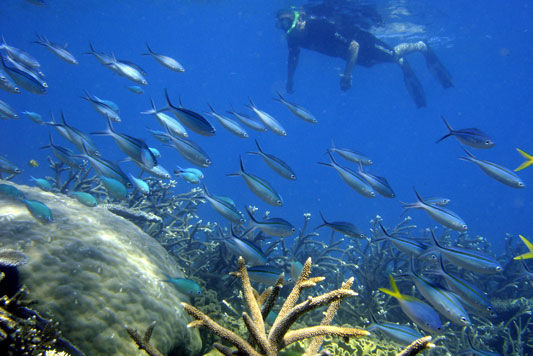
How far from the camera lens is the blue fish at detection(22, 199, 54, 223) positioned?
3210 mm

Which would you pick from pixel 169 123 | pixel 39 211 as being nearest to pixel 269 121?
pixel 169 123

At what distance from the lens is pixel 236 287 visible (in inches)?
185

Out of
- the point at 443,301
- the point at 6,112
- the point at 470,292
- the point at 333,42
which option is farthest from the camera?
the point at 333,42

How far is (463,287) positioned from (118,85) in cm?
14916

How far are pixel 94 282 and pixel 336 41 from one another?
17.8 meters

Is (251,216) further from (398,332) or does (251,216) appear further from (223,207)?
(398,332)

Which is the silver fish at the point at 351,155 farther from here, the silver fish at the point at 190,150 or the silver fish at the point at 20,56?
the silver fish at the point at 20,56

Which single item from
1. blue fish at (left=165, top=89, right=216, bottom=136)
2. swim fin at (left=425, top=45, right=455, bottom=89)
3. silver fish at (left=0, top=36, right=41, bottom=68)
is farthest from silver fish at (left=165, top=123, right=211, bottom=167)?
swim fin at (left=425, top=45, right=455, bottom=89)

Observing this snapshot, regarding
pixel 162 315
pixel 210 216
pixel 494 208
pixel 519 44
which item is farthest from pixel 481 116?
pixel 162 315

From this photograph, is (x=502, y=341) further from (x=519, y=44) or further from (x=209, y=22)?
(x=209, y=22)

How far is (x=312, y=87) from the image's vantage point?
2468 inches

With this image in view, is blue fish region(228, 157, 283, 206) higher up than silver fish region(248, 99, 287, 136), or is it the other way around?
silver fish region(248, 99, 287, 136)

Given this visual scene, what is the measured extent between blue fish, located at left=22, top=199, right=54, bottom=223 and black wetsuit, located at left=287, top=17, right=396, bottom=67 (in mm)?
16173

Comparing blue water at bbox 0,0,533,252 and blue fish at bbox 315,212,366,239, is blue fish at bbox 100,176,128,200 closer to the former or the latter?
blue water at bbox 0,0,533,252
